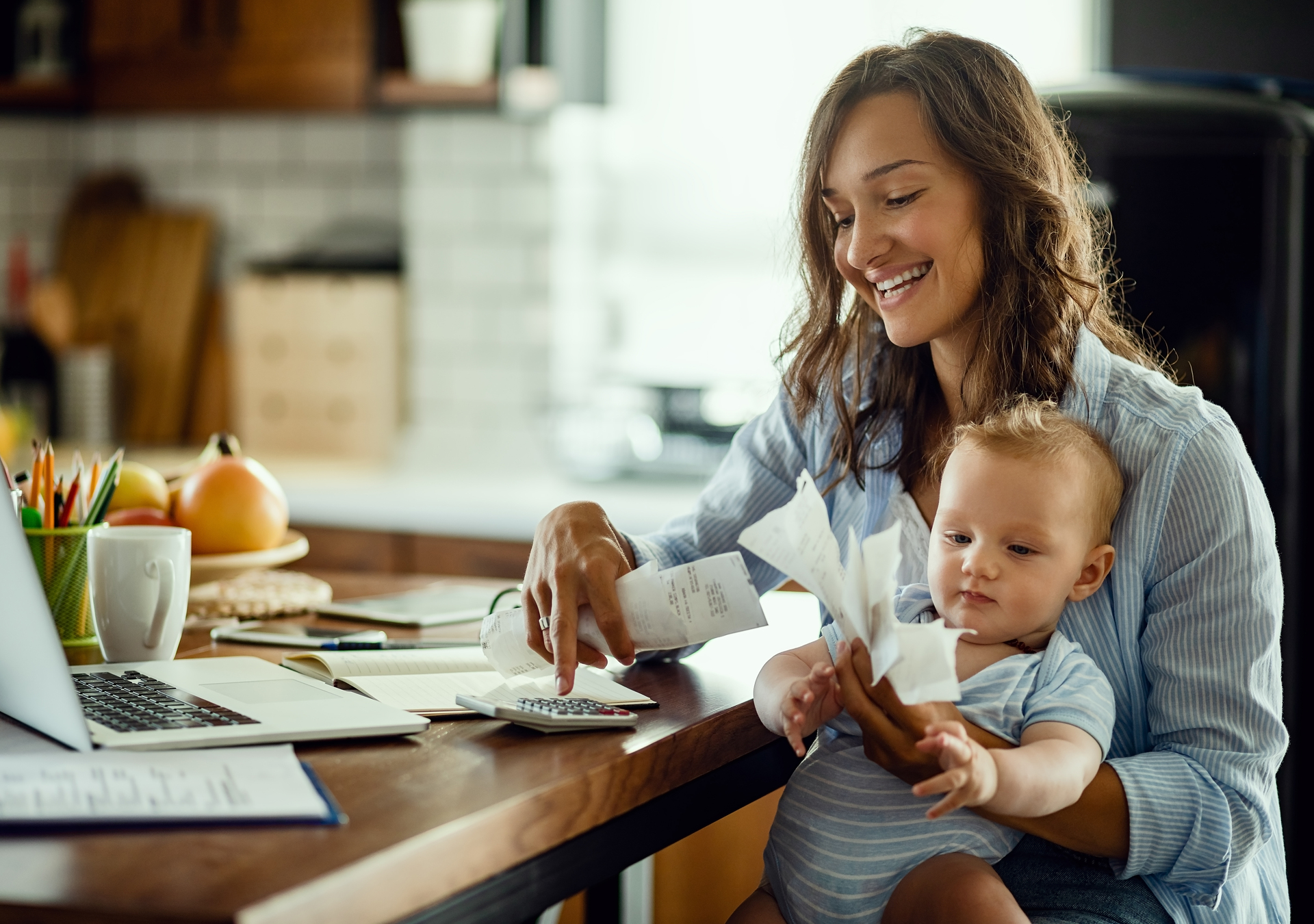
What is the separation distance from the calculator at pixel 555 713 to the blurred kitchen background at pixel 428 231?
1.58m

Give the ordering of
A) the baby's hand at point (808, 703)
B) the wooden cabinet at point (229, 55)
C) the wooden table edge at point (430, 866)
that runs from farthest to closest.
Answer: the wooden cabinet at point (229, 55) → the baby's hand at point (808, 703) → the wooden table edge at point (430, 866)

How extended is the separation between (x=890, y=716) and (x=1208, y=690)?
0.99 feet

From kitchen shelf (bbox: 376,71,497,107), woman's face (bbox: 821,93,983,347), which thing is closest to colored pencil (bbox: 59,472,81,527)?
woman's face (bbox: 821,93,983,347)

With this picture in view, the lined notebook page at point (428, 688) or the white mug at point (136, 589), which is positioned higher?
the white mug at point (136, 589)

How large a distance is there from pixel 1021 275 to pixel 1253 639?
17.4 inches

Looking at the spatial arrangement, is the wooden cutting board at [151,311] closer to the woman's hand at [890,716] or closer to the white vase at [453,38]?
the white vase at [453,38]

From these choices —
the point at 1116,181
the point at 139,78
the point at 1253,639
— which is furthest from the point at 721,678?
the point at 139,78

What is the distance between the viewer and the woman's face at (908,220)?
56.2 inches

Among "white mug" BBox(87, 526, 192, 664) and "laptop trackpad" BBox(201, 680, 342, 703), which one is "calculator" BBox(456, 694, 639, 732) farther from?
"white mug" BBox(87, 526, 192, 664)

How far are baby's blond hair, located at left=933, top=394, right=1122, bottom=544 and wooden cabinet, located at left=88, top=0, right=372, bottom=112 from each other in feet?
7.75

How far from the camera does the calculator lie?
1.11 meters

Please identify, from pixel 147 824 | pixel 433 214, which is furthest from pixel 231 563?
pixel 433 214

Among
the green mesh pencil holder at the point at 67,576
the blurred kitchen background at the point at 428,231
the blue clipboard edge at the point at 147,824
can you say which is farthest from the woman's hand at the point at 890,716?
the blurred kitchen background at the point at 428,231

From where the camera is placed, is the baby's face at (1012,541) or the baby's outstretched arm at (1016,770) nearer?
the baby's outstretched arm at (1016,770)
